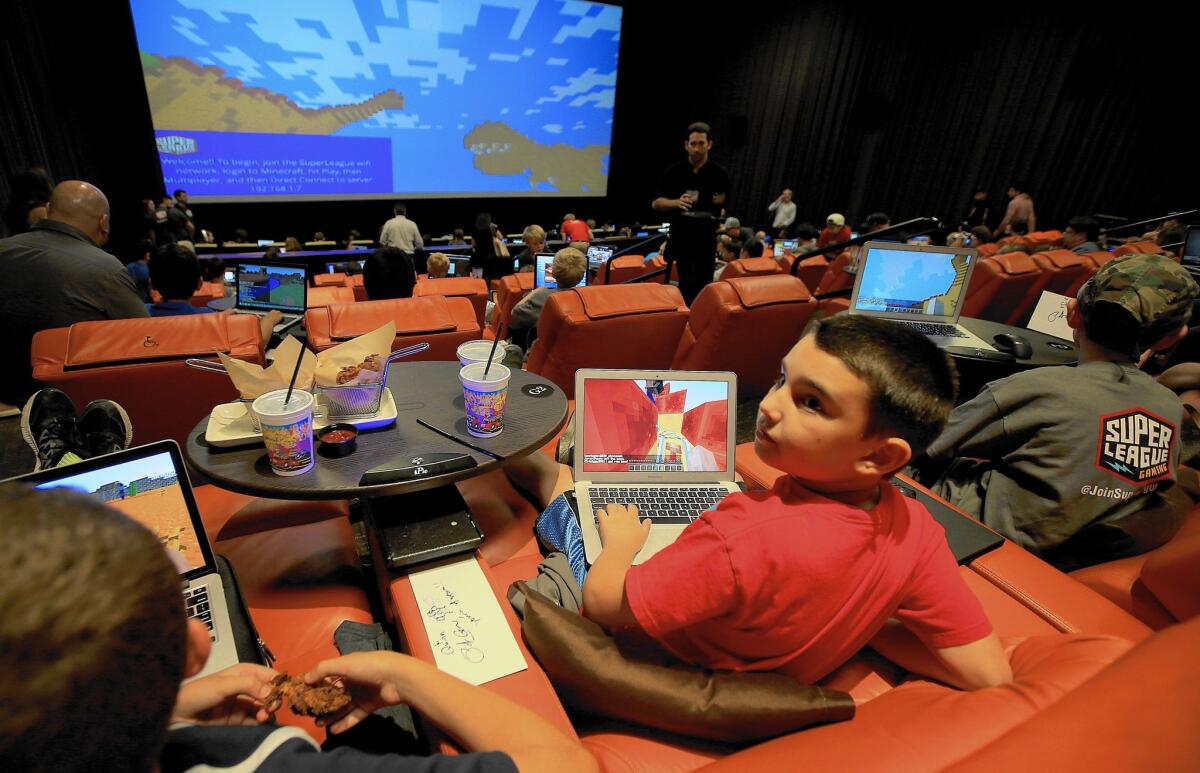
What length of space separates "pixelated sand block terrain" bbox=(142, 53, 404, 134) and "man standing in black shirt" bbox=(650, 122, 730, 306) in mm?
7277

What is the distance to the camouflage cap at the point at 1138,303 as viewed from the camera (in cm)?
146

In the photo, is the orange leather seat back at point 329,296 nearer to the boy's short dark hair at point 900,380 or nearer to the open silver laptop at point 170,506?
the open silver laptop at point 170,506

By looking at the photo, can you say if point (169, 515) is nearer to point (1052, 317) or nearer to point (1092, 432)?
point (1092, 432)

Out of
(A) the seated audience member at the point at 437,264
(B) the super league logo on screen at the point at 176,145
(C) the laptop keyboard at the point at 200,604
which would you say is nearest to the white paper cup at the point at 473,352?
(C) the laptop keyboard at the point at 200,604

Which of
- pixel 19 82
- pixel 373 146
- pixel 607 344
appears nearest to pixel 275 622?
pixel 607 344

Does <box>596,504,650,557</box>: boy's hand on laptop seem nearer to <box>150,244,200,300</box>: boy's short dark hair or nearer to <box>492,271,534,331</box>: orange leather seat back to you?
<box>150,244,200,300</box>: boy's short dark hair

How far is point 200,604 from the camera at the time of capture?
1058mm

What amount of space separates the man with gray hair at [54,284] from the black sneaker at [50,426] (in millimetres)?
1433

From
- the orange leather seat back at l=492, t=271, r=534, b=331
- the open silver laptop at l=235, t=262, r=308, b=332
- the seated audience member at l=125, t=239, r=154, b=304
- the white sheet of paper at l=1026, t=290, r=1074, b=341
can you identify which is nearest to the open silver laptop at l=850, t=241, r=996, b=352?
the white sheet of paper at l=1026, t=290, r=1074, b=341

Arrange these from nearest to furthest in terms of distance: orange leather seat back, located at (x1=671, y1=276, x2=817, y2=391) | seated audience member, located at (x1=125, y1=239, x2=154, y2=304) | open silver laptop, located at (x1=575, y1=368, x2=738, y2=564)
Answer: open silver laptop, located at (x1=575, y1=368, x2=738, y2=564)
orange leather seat back, located at (x1=671, y1=276, x2=817, y2=391)
seated audience member, located at (x1=125, y1=239, x2=154, y2=304)

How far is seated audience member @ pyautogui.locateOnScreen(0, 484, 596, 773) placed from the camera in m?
0.35

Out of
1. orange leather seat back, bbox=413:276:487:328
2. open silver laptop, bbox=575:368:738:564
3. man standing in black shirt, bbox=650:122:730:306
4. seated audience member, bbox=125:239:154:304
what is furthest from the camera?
seated audience member, bbox=125:239:154:304

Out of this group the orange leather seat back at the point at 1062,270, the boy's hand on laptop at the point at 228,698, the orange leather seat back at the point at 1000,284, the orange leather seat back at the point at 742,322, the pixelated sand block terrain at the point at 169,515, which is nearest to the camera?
the boy's hand on laptop at the point at 228,698

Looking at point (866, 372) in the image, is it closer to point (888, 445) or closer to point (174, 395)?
point (888, 445)
